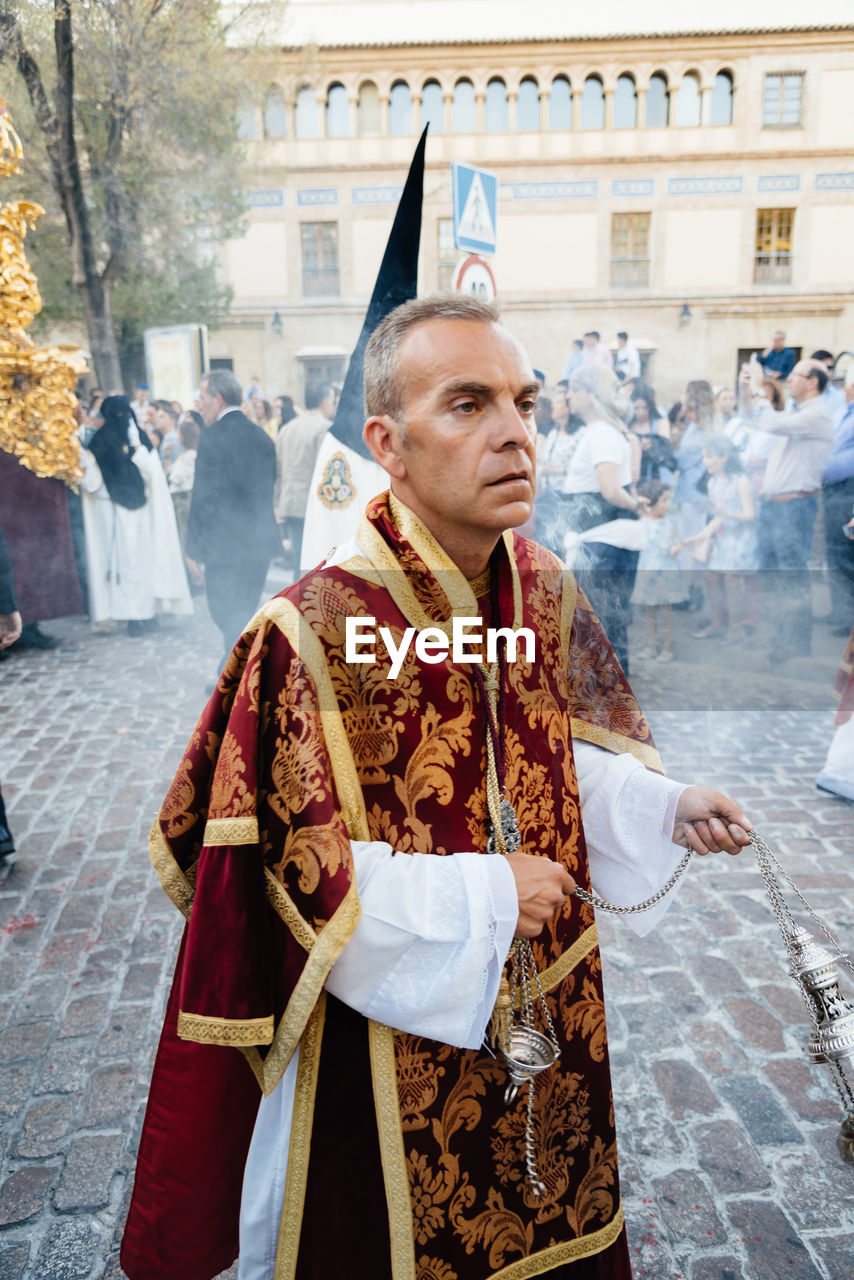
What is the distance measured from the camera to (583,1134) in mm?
1420

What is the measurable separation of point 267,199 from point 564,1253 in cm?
1885

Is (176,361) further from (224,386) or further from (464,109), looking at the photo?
(464,109)

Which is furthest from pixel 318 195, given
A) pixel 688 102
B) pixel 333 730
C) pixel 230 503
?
pixel 333 730

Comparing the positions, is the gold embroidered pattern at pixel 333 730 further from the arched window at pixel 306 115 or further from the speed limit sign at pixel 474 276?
the arched window at pixel 306 115

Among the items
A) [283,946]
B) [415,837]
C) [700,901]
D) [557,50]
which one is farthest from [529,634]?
[557,50]

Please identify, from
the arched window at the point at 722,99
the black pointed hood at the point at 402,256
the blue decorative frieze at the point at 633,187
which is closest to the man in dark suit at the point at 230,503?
the black pointed hood at the point at 402,256

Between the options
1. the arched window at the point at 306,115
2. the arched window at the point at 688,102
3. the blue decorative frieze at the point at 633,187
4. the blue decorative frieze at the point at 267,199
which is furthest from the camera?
the blue decorative frieze at the point at 633,187

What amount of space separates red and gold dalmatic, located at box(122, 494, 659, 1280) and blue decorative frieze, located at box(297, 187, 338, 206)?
17227 mm

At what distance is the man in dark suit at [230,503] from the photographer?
5.66m

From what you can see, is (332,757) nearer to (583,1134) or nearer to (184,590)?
(583,1134)

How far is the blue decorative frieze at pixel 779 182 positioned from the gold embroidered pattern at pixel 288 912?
16939mm

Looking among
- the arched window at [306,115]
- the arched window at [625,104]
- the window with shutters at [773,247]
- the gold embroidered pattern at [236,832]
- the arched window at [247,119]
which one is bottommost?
the gold embroidered pattern at [236,832]

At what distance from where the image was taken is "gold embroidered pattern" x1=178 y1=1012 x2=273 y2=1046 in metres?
1.17

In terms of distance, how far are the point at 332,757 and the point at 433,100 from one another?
678 inches
